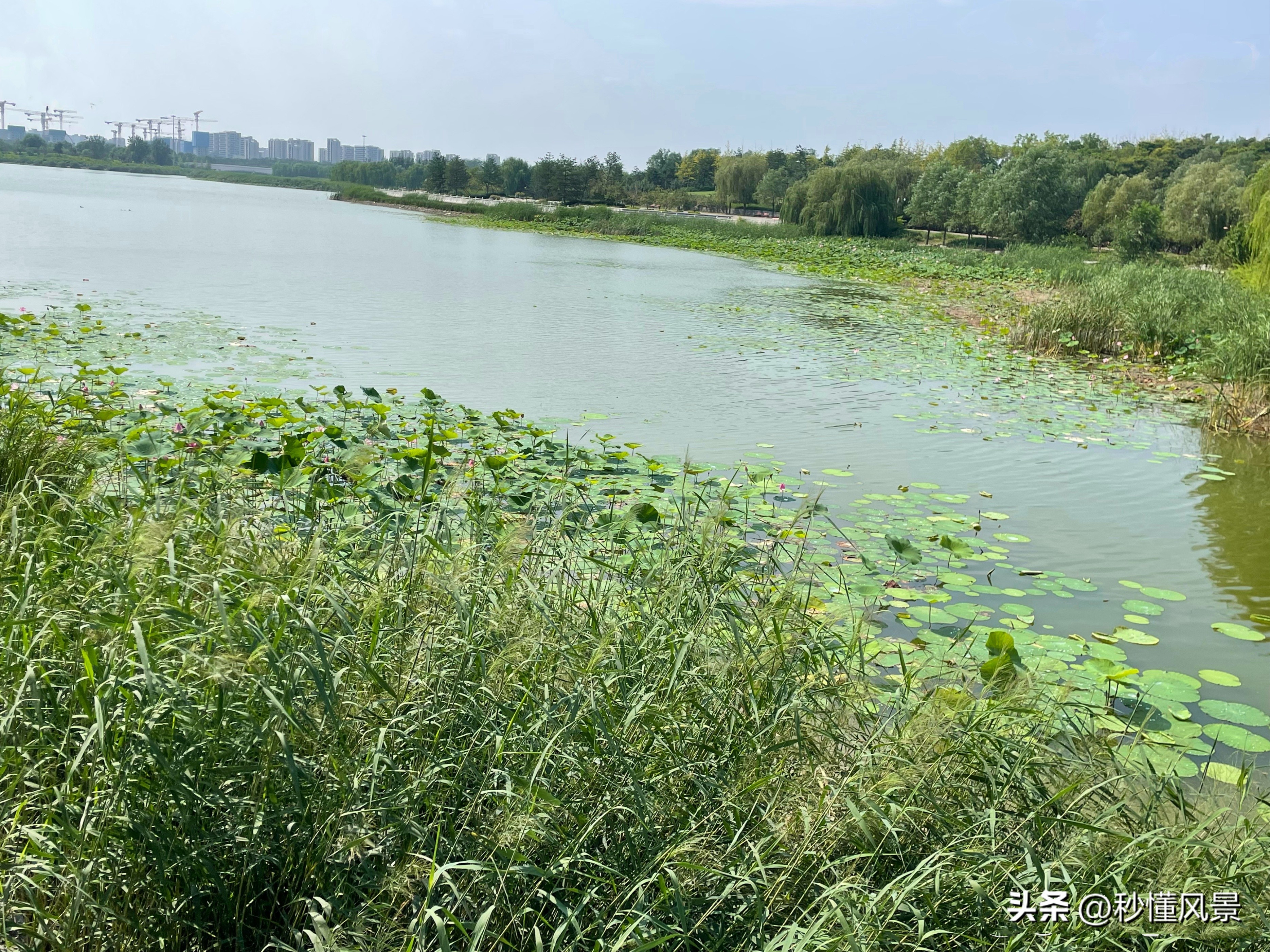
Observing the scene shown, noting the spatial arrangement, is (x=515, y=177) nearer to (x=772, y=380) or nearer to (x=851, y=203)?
(x=851, y=203)

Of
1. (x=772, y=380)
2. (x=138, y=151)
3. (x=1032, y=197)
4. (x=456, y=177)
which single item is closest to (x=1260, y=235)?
(x=772, y=380)

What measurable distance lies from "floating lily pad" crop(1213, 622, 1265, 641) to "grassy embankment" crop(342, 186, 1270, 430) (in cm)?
525

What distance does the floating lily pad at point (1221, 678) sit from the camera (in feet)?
11.8

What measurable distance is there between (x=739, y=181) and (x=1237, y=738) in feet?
218

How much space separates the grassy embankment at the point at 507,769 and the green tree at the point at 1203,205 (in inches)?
1430

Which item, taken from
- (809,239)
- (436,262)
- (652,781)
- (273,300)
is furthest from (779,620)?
(809,239)

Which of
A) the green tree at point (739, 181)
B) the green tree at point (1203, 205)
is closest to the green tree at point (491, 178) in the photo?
the green tree at point (739, 181)

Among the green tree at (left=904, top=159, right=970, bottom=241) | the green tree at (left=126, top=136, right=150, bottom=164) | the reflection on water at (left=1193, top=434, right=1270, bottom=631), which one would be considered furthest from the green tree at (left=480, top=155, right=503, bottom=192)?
the reflection on water at (left=1193, top=434, right=1270, bottom=631)

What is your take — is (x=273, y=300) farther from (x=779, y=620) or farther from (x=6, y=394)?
(x=779, y=620)

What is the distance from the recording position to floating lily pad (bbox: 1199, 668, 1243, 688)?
11.8 feet

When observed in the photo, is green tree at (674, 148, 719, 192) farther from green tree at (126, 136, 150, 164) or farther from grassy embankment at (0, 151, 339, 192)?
green tree at (126, 136, 150, 164)

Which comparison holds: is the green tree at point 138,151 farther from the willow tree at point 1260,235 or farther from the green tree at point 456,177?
the willow tree at point 1260,235

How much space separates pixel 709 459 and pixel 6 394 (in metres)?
4.30

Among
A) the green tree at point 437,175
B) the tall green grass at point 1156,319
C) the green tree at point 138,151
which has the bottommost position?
the tall green grass at point 1156,319
